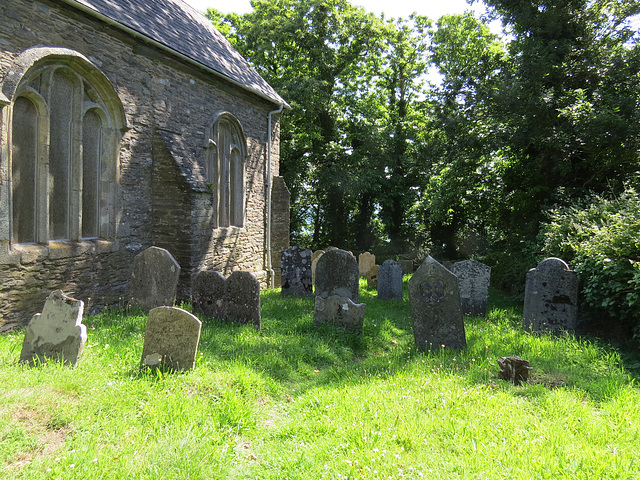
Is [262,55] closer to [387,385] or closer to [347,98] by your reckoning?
[347,98]

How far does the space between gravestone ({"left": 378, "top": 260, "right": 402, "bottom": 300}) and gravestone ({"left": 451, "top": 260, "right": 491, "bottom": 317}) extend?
1.95 metres

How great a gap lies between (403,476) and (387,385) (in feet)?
4.97

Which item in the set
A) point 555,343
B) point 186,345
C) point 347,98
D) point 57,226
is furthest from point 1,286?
point 347,98

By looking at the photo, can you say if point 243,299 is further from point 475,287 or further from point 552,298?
point 552,298

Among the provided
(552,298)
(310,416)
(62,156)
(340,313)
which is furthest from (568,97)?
(62,156)

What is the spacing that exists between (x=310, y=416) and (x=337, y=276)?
4.61m

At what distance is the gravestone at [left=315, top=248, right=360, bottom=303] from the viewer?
8078 mm

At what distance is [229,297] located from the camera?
6320 mm

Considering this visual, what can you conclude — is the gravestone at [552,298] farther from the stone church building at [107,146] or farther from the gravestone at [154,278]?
the stone church building at [107,146]

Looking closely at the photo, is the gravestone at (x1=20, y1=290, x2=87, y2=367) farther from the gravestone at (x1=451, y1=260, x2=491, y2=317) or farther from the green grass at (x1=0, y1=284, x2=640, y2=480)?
the gravestone at (x1=451, y1=260, x2=491, y2=317)

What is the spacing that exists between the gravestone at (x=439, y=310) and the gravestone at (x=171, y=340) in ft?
10.4

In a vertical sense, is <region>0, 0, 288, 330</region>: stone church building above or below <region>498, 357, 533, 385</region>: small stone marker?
above

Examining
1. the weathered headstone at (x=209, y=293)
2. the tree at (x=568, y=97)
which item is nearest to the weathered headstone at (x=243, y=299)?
the weathered headstone at (x=209, y=293)

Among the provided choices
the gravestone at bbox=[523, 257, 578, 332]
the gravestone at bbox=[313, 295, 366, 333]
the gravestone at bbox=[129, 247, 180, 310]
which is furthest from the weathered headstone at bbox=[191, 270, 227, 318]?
the gravestone at bbox=[523, 257, 578, 332]
